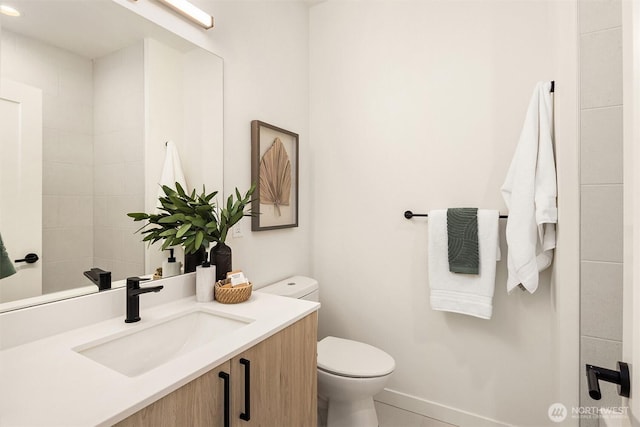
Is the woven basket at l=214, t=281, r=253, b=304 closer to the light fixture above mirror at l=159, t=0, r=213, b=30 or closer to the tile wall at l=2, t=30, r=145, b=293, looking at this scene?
the tile wall at l=2, t=30, r=145, b=293

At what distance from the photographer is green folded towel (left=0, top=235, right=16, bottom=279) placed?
871mm

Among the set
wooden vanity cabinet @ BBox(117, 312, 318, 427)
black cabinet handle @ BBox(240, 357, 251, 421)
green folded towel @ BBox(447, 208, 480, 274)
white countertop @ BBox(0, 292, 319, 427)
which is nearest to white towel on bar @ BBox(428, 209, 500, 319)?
green folded towel @ BBox(447, 208, 480, 274)

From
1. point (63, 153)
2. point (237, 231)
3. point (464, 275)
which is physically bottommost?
point (464, 275)

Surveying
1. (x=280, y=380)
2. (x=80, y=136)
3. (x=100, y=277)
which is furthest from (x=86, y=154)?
(x=280, y=380)

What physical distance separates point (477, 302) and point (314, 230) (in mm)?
1076

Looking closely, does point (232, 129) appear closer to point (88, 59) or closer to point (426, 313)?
point (88, 59)

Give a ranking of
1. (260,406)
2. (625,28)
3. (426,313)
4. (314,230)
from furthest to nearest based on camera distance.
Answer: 1. (314,230)
2. (426,313)
3. (260,406)
4. (625,28)

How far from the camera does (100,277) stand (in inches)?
41.7

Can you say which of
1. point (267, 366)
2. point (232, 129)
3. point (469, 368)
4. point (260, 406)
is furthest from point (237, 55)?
point (469, 368)

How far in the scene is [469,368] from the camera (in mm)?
1707

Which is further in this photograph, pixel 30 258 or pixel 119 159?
pixel 119 159

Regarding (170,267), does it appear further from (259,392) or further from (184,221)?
(259,392)

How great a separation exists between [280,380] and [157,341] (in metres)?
0.44

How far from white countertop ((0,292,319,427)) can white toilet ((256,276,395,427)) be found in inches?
23.4
